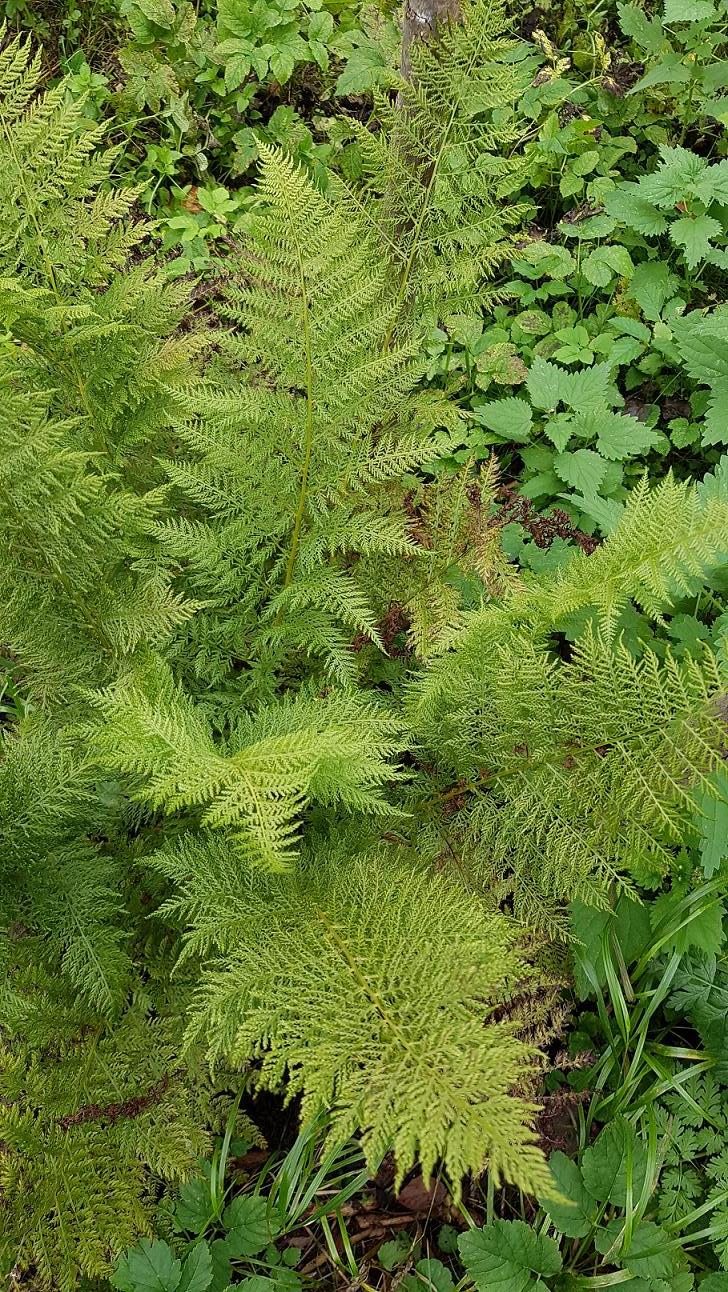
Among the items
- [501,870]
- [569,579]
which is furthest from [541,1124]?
[569,579]

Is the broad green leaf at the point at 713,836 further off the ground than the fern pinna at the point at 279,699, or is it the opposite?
the fern pinna at the point at 279,699

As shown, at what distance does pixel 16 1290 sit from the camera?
146cm

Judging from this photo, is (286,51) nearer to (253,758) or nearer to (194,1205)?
(253,758)

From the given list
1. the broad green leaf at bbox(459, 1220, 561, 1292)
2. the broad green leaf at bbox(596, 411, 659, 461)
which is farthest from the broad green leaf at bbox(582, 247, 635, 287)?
the broad green leaf at bbox(459, 1220, 561, 1292)

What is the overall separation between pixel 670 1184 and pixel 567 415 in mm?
1938

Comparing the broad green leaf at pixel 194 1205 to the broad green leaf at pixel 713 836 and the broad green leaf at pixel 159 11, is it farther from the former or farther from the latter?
the broad green leaf at pixel 159 11

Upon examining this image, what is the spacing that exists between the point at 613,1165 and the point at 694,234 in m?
2.41

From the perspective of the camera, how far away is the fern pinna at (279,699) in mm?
1341

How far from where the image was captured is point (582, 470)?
8.13 ft

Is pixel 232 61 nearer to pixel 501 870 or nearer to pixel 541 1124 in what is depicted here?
pixel 501 870

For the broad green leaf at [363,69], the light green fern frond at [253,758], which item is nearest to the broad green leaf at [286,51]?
the broad green leaf at [363,69]

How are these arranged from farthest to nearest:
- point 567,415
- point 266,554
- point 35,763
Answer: point 567,415 < point 266,554 < point 35,763

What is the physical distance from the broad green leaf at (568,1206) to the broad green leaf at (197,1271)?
0.64m

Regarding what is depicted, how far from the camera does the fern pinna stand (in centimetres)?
134
